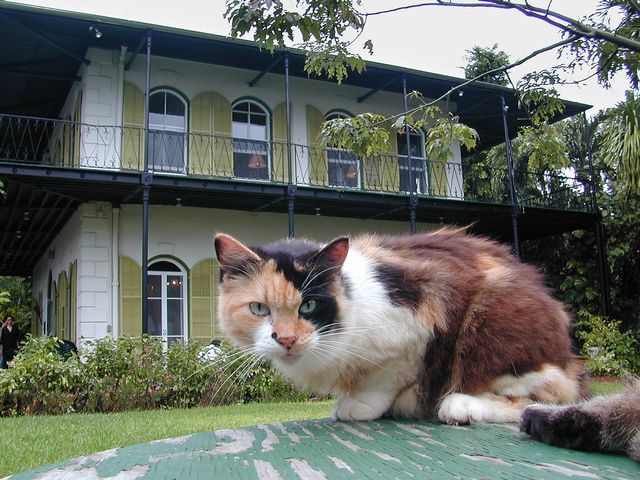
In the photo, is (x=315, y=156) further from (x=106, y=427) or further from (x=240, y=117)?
(x=106, y=427)

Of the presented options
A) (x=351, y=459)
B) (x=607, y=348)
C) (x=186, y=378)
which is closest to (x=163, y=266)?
(x=186, y=378)

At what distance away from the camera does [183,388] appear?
8203mm

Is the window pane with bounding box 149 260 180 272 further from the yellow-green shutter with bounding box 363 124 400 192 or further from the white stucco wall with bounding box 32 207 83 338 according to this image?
the yellow-green shutter with bounding box 363 124 400 192

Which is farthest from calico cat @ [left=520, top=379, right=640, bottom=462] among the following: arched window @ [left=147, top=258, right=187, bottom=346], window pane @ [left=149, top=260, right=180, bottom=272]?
window pane @ [left=149, top=260, right=180, bottom=272]

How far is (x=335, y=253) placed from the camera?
1.91m

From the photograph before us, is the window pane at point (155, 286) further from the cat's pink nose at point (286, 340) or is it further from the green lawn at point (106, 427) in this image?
the cat's pink nose at point (286, 340)

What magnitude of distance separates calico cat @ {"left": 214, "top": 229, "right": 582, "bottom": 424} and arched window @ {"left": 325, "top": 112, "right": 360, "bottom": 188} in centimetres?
1148

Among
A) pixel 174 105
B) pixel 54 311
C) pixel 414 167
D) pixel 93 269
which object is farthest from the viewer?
pixel 54 311

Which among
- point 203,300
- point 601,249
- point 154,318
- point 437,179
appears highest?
point 437,179

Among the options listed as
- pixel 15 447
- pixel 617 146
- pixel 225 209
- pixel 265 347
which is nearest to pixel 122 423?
pixel 15 447

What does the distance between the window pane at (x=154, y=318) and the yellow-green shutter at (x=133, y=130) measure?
105 inches

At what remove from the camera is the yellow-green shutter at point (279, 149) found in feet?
42.2

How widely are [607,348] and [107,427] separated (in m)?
9.88

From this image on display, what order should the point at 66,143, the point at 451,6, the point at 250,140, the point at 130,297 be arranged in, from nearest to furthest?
the point at 451,6, the point at 130,297, the point at 250,140, the point at 66,143
